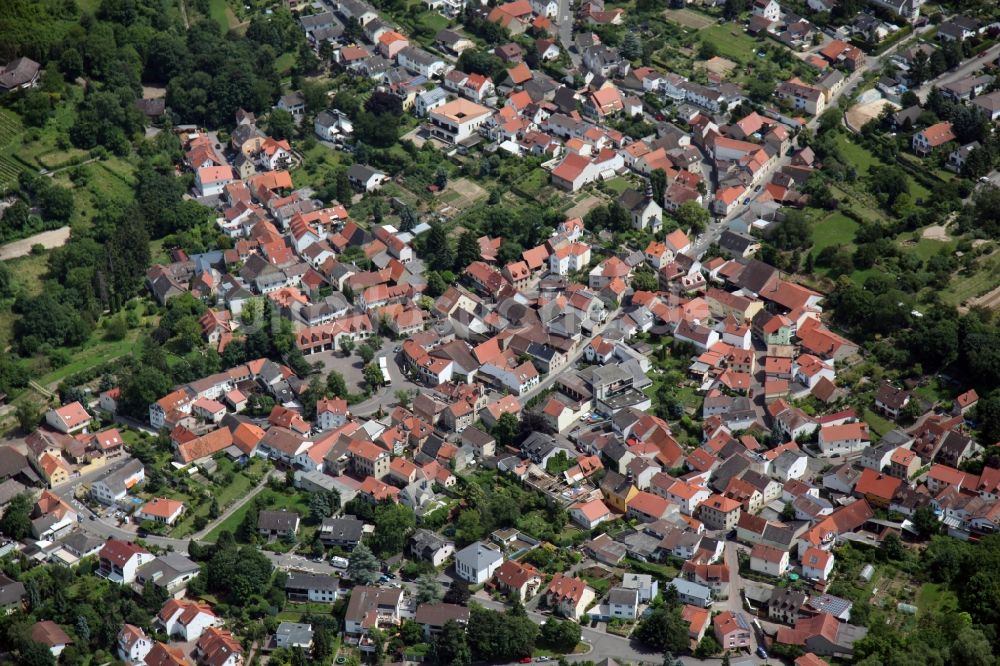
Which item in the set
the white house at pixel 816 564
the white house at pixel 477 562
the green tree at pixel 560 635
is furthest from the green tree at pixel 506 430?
the white house at pixel 816 564

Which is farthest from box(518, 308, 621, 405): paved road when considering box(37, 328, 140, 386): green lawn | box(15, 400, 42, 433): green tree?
box(15, 400, 42, 433): green tree

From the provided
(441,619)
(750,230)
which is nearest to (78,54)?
(750,230)

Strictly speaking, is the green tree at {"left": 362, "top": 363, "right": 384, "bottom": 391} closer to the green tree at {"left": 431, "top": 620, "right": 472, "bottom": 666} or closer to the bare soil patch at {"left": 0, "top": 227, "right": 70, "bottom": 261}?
the green tree at {"left": 431, "top": 620, "right": 472, "bottom": 666}

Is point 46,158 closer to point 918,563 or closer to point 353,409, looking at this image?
point 353,409

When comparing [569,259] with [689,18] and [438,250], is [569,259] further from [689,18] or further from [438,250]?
[689,18]

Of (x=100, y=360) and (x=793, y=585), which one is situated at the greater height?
(x=793, y=585)

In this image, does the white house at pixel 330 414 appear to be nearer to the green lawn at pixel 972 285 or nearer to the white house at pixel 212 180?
the white house at pixel 212 180
